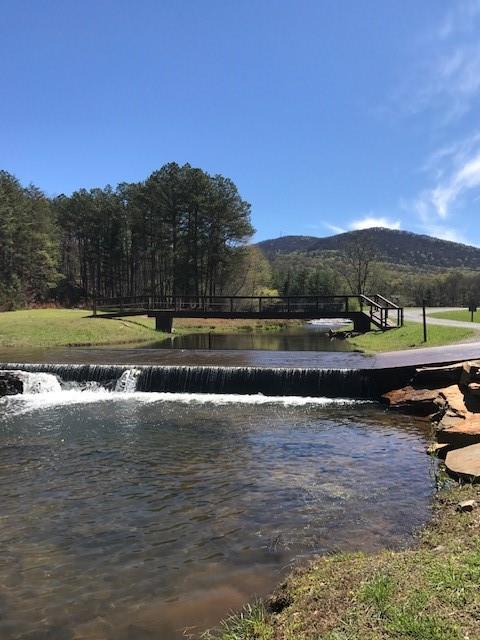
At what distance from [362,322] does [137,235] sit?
39.2 metres

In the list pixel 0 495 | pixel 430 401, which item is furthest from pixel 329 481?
pixel 430 401

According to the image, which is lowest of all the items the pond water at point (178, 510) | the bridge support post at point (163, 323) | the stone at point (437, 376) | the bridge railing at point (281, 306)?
the pond water at point (178, 510)

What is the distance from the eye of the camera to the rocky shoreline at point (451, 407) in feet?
25.7

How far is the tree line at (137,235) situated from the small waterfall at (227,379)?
36166mm

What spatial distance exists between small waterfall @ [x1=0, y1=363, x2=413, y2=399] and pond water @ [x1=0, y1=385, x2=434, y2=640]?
10.2 ft

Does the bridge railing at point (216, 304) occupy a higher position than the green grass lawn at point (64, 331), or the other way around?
the bridge railing at point (216, 304)

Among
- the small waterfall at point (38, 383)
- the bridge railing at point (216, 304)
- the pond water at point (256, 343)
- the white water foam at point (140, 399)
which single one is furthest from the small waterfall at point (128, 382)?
the bridge railing at point (216, 304)

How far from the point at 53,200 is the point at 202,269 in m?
31.1

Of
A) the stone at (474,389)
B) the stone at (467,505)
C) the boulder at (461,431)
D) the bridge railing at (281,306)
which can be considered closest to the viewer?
the stone at (467,505)

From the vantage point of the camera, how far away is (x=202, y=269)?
204ft

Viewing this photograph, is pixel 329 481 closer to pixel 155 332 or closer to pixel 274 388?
pixel 274 388

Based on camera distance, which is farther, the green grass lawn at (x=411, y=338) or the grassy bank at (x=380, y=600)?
the green grass lawn at (x=411, y=338)

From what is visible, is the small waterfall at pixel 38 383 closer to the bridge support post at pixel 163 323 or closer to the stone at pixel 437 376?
the stone at pixel 437 376

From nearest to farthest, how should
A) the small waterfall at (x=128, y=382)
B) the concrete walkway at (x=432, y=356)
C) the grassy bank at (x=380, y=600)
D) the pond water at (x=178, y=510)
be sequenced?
the grassy bank at (x=380, y=600) → the pond water at (x=178, y=510) → the concrete walkway at (x=432, y=356) → the small waterfall at (x=128, y=382)
